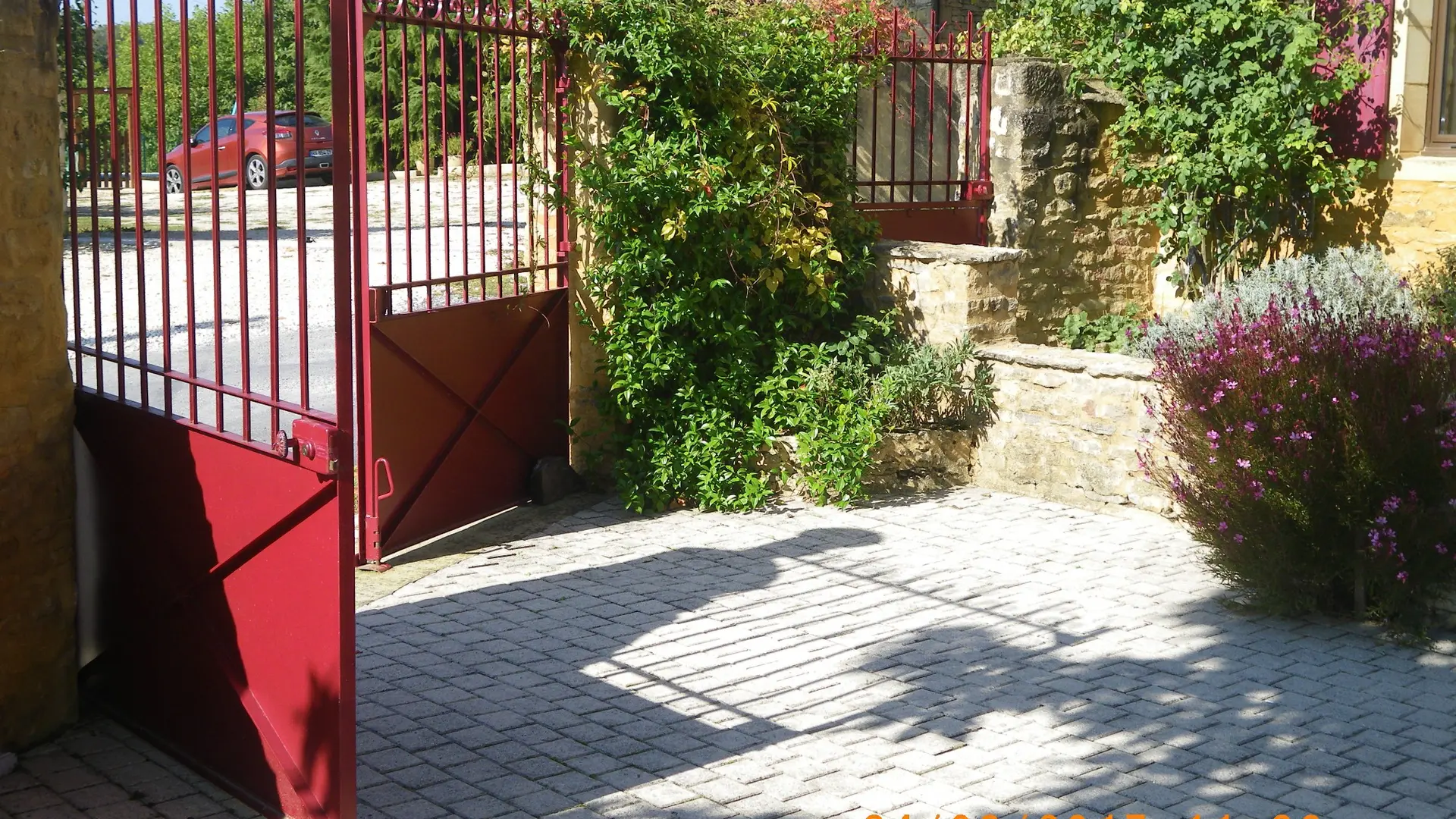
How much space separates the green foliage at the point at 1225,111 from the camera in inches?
338

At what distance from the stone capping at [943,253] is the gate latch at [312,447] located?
4.81m

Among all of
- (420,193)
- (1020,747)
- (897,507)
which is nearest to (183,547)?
(1020,747)

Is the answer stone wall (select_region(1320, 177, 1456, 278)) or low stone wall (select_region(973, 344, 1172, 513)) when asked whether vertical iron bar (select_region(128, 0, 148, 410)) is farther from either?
stone wall (select_region(1320, 177, 1456, 278))

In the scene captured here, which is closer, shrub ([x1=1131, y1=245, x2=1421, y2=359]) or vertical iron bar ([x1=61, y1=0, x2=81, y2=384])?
vertical iron bar ([x1=61, y1=0, x2=81, y2=384])

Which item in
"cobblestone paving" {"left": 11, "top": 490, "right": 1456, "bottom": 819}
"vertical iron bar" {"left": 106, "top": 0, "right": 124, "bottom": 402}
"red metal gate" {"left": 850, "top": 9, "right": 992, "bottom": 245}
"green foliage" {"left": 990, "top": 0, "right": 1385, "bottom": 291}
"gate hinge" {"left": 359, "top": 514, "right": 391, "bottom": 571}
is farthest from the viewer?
"red metal gate" {"left": 850, "top": 9, "right": 992, "bottom": 245}

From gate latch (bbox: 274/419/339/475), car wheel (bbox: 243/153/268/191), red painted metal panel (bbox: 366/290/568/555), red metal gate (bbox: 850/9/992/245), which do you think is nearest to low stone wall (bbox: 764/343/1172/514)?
red painted metal panel (bbox: 366/290/568/555)

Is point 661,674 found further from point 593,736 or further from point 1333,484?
point 1333,484

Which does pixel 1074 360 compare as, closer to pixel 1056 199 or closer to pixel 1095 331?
pixel 1095 331

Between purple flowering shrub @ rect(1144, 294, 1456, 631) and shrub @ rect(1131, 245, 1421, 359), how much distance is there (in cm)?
158

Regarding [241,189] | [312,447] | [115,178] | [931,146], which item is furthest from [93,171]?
[931,146]

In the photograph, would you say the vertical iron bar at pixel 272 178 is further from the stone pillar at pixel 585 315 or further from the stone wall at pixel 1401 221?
the stone wall at pixel 1401 221

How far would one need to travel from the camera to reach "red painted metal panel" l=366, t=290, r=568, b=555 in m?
6.46

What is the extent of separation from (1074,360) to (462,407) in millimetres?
3218

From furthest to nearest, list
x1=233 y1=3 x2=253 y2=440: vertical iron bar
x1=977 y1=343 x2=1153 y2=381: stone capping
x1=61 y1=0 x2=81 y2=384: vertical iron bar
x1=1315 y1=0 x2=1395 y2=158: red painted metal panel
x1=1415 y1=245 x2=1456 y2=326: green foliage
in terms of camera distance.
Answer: x1=1315 y1=0 x2=1395 y2=158: red painted metal panel → x1=1415 y1=245 x2=1456 y2=326: green foliage → x1=977 y1=343 x2=1153 y2=381: stone capping → x1=61 y1=0 x2=81 y2=384: vertical iron bar → x1=233 y1=3 x2=253 y2=440: vertical iron bar
